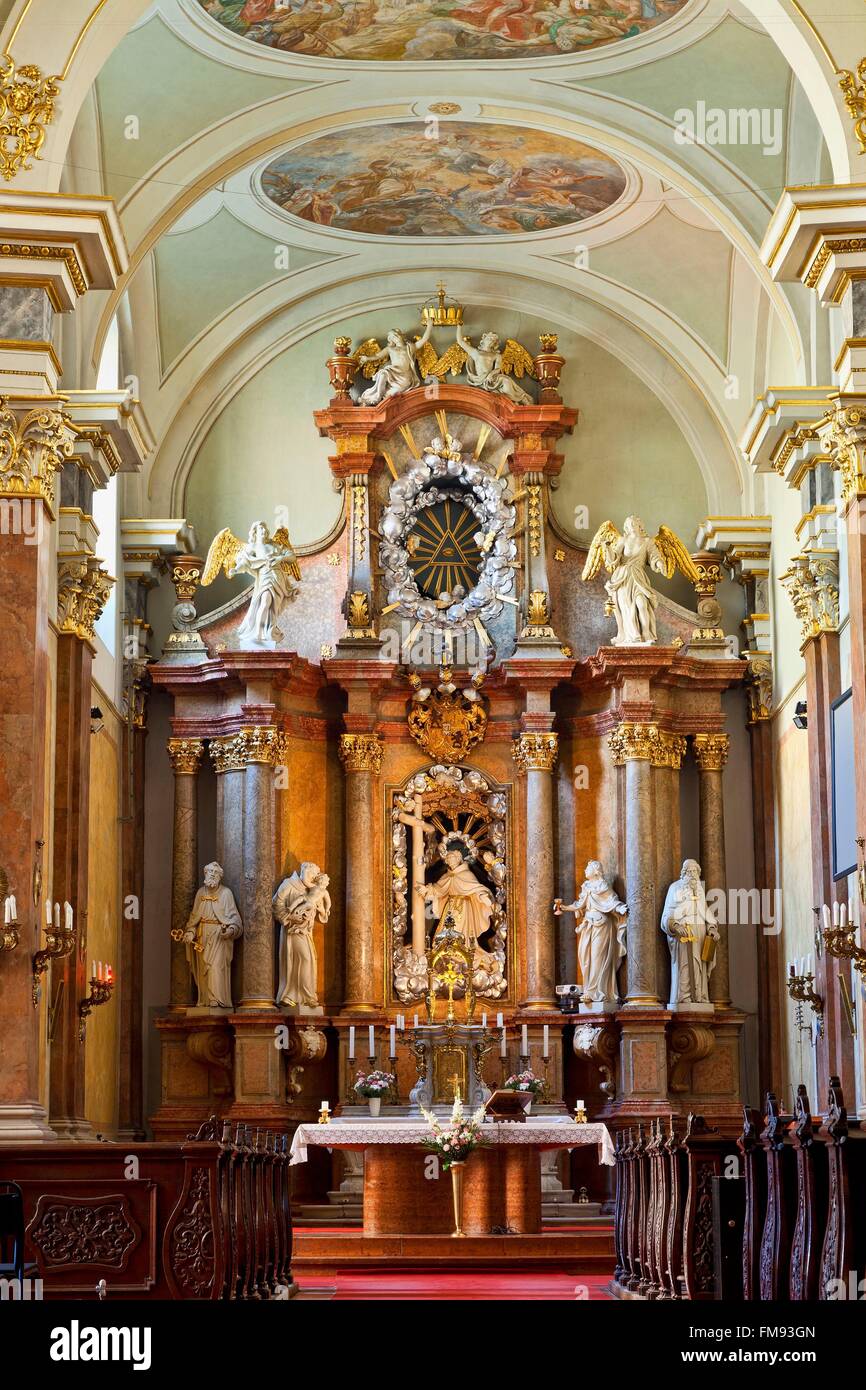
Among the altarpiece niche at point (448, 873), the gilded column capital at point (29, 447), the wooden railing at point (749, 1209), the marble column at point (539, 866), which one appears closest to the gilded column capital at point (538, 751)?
the marble column at point (539, 866)

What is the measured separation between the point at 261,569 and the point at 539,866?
4.34 meters

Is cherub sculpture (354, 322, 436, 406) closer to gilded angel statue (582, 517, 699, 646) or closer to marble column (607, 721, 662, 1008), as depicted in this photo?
gilded angel statue (582, 517, 699, 646)

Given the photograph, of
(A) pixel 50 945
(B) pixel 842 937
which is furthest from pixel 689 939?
(A) pixel 50 945

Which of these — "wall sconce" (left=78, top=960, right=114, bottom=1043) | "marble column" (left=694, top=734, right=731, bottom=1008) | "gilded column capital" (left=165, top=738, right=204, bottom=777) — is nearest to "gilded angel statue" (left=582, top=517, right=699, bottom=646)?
"marble column" (left=694, top=734, right=731, bottom=1008)

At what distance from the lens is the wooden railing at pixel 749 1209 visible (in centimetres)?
848

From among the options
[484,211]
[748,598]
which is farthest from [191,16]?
[748,598]

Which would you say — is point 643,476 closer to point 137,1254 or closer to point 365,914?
point 365,914

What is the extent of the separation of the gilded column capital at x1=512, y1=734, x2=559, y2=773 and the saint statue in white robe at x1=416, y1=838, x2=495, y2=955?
126 centimetres

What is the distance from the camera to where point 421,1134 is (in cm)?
1620

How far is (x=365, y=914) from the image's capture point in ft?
69.1

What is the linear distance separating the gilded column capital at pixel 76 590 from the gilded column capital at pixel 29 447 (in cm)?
354

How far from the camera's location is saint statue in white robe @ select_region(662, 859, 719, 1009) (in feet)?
67.2

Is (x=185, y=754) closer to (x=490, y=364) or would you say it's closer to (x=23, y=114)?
(x=490, y=364)
